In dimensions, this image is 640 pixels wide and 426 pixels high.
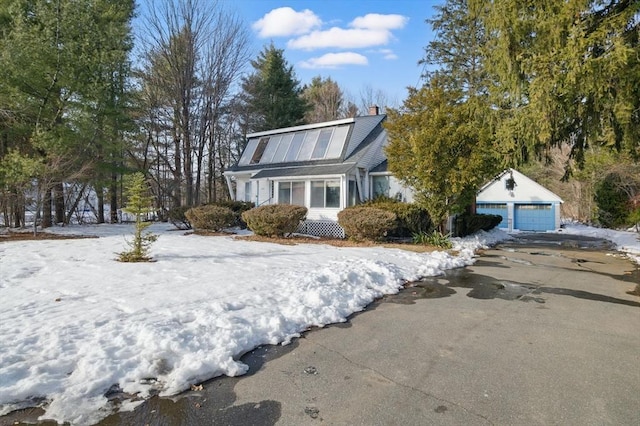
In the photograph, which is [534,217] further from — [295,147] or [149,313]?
[149,313]

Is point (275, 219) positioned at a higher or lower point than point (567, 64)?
lower

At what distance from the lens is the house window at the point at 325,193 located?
52.9ft

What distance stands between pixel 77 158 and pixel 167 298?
14066 mm

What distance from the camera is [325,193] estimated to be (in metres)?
16.4

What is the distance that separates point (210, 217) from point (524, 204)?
25.6 meters

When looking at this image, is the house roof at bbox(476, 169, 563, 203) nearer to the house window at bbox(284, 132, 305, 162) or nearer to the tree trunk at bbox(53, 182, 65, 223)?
the house window at bbox(284, 132, 305, 162)

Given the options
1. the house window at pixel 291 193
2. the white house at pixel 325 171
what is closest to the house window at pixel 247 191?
the white house at pixel 325 171

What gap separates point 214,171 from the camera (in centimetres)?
2844

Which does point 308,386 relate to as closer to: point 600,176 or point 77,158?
point 77,158

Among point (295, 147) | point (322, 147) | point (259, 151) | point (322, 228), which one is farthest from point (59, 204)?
point (322, 147)

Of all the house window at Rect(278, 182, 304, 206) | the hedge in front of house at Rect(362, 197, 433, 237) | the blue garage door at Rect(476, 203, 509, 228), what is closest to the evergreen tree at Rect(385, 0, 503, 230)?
the hedge in front of house at Rect(362, 197, 433, 237)

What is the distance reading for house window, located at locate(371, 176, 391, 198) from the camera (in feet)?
55.8

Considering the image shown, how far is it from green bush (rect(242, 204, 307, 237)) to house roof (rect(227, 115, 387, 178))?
2831 millimetres

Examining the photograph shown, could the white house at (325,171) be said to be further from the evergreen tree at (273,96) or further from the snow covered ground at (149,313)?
the evergreen tree at (273,96)
